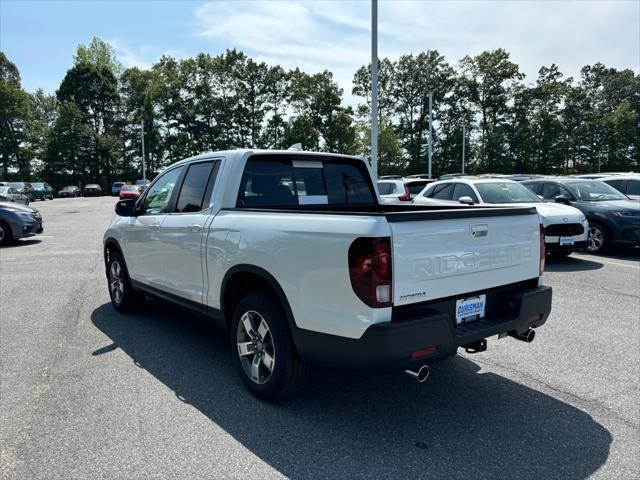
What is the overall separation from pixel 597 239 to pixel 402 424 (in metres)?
9.65

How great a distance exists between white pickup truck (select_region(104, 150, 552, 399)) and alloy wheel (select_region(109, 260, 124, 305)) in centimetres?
126

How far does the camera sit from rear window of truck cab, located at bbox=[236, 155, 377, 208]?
13.8 ft

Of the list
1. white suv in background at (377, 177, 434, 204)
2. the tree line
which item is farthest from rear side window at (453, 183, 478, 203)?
the tree line

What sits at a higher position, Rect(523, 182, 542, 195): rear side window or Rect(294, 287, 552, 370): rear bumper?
Rect(523, 182, 542, 195): rear side window

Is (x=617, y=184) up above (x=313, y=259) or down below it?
above

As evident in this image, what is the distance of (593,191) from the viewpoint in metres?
11.8

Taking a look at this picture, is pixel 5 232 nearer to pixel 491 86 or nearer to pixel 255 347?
pixel 255 347

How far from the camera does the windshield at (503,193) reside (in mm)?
10109

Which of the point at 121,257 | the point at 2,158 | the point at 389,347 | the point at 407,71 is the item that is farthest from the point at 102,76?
the point at 389,347

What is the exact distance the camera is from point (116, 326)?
555 cm

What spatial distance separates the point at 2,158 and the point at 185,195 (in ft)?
215

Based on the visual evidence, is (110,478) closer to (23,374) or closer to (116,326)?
(23,374)

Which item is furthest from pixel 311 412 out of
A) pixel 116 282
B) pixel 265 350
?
pixel 116 282

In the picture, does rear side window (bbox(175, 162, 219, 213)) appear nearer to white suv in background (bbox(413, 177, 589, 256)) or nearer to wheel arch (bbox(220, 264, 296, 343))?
wheel arch (bbox(220, 264, 296, 343))
